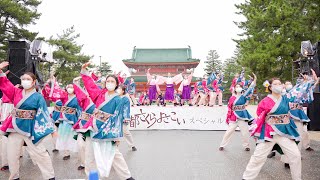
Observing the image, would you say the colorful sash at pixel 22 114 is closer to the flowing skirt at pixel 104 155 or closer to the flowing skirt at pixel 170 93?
the flowing skirt at pixel 104 155

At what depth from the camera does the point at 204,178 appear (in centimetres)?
505

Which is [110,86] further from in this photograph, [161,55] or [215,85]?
[161,55]

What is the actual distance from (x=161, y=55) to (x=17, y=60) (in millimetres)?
25538

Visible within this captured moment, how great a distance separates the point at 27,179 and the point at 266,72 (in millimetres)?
15976

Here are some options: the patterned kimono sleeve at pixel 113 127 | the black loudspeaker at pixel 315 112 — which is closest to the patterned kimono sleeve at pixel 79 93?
the patterned kimono sleeve at pixel 113 127

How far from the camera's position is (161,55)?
113 feet

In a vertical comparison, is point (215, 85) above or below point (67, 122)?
above

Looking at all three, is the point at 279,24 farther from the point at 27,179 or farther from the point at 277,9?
the point at 27,179

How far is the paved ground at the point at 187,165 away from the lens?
5.21m

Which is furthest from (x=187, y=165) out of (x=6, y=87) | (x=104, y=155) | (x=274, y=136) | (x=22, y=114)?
(x=6, y=87)

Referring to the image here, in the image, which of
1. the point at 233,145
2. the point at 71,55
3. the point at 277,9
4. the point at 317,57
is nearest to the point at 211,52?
the point at 71,55

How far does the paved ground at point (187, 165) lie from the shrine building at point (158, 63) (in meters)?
20.1

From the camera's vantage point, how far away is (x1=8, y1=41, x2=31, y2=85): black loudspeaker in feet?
30.6

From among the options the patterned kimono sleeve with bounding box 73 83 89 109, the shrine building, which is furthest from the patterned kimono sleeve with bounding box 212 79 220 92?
the shrine building
